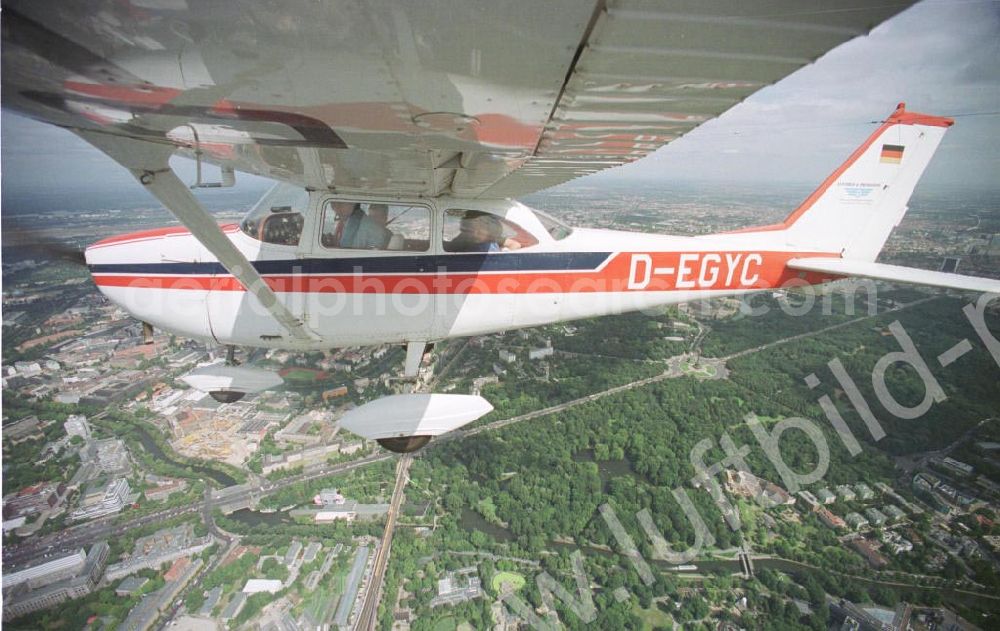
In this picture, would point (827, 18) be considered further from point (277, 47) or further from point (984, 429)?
point (984, 429)

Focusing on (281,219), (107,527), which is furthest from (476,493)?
(107,527)

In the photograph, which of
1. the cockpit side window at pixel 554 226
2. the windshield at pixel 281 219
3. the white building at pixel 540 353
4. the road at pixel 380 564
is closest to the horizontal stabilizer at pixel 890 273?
the cockpit side window at pixel 554 226

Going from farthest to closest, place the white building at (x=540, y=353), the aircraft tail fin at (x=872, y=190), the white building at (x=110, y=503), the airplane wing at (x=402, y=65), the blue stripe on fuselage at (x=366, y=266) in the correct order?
the white building at (x=540, y=353)
the white building at (x=110, y=503)
the aircraft tail fin at (x=872, y=190)
the blue stripe on fuselage at (x=366, y=266)
the airplane wing at (x=402, y=65)

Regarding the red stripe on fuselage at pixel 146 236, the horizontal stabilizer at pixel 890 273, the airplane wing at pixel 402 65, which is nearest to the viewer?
the airplane wing at pixel 402 65

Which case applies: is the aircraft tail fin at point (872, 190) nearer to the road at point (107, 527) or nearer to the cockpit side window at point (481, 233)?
the cockpit side window at point (481, 233)

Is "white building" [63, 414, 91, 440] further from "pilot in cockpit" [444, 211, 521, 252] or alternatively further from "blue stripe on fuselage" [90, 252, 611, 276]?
"pilot in cockpit" [444, 211, 521, 252]

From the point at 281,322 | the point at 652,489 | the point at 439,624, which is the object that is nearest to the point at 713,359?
the point at 652,489

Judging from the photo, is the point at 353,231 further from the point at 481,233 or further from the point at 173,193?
the point at 173,193
